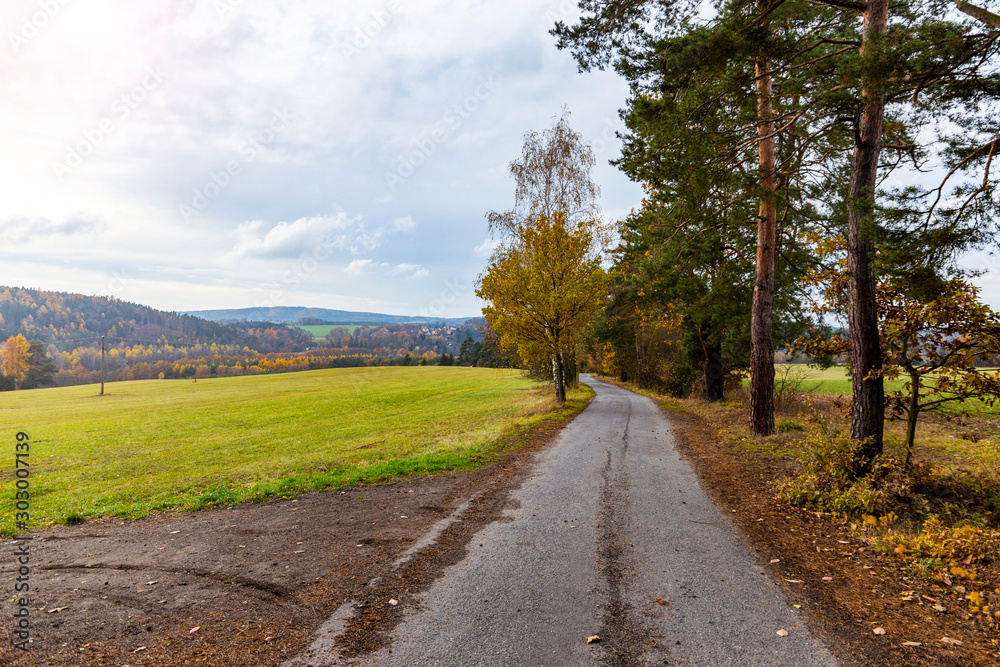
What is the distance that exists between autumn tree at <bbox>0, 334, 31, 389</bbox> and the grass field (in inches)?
1229

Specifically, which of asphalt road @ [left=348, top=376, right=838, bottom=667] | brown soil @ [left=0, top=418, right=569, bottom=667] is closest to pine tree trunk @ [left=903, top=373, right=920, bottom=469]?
asphalt road @ [left=348, top=376, right=838, bottom=667]

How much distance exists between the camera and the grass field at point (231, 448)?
9.12 m

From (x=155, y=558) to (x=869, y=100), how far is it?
417 inches

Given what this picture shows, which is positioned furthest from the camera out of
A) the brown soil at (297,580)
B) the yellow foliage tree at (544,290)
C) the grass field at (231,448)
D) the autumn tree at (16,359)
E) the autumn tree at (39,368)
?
the autumn tree at (39,368)

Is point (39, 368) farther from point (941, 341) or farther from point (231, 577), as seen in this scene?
point (941, 341)

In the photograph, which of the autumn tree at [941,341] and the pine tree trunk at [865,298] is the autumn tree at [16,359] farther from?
the autumn tree at [941,341]

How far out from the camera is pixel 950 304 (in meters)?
6.13

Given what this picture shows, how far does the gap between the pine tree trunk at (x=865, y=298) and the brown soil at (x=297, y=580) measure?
1.67 metres

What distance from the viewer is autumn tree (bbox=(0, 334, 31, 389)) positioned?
55281 millimetres

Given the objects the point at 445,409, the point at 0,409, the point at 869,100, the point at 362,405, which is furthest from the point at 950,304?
the point at 0,409

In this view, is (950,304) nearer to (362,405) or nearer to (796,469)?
(796,469)

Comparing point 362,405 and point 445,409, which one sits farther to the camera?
point 362,405

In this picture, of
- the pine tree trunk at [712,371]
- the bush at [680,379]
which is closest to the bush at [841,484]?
the pine tree trunk at [712,371]

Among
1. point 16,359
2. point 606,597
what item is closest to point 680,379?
point 606,597
